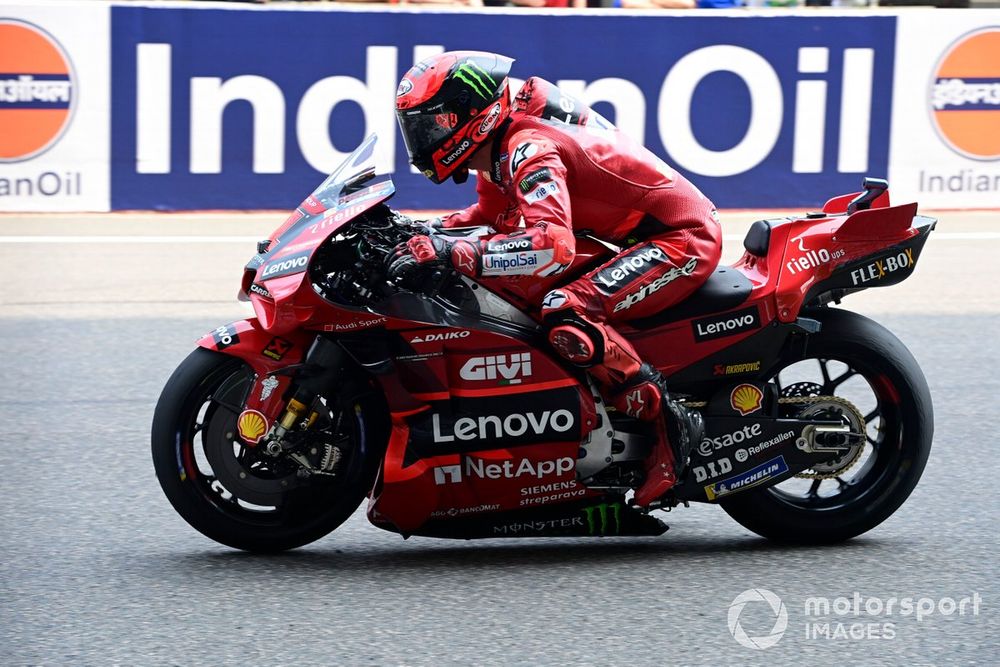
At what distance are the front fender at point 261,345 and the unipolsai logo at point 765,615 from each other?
150cm

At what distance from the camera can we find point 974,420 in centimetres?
670

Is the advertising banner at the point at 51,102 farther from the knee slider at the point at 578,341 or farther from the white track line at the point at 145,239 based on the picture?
the knee slider at the point at 578,341

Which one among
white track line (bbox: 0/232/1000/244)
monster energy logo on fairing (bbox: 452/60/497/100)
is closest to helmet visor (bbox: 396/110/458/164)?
monster energy logo on fairing (bbox: 452/60/497/100)

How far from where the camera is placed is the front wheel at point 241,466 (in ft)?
15.3

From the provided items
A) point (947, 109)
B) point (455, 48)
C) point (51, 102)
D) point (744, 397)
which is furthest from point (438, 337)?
point (947, 109)

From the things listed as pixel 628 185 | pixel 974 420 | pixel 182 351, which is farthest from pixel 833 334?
pixel 182 351

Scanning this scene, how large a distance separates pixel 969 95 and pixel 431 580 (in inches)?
353

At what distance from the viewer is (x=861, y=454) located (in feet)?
16.4

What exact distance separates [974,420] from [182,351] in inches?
154

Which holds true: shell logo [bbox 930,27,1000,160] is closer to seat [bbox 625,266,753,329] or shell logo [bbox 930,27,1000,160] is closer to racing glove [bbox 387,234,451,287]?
seat [bbox 625,266,753,329]

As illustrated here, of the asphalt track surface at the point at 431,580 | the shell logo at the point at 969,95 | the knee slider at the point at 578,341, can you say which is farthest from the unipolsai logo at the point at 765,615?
the shell logo at the point at 969,95

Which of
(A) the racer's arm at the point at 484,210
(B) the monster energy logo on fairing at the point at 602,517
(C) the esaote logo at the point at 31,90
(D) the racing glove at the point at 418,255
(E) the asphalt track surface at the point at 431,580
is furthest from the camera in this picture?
(C) the esaote logo at the point at 31,90

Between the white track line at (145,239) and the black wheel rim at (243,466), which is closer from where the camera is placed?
the black wheel rim at (243,466)

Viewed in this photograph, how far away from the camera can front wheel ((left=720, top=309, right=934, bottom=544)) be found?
495 cm
